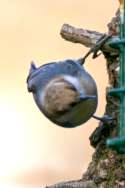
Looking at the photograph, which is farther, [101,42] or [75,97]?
[101,42]

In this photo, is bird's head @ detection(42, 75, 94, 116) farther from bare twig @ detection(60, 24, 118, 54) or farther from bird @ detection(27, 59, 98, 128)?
bare twig @ detection(60, 24, 118, 54)

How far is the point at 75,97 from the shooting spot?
140 centimetres

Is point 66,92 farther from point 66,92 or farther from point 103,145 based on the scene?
point 103,145

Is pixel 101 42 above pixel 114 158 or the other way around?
above

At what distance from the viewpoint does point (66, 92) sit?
140cm

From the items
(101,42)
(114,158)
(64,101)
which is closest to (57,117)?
(64,101)

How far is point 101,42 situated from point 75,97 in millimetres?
175

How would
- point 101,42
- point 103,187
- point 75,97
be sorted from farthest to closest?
1. point 103,187
2. point 101,42
3. point 75,97

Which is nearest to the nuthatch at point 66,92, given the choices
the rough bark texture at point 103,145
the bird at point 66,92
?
the bird at point 66,92

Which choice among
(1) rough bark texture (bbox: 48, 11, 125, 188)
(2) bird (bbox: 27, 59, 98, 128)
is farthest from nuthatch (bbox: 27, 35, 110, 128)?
(1) rough bark texture (bbox: 48, 11, 125, 188)

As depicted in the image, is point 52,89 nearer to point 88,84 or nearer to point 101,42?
point 88,84

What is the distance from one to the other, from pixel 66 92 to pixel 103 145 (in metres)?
0.46

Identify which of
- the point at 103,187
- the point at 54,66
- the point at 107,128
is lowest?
the point at 103,187

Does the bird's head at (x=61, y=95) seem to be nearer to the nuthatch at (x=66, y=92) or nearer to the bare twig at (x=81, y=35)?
the nuthatch at (x=66, y=92)
